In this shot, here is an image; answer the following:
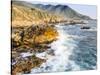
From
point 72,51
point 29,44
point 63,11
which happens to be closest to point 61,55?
point 72,51

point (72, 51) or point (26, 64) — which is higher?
point (72, 51)

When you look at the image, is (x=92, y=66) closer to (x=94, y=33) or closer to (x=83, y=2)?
(x=94, y=33)

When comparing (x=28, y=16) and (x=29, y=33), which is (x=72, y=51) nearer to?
(x=29, y=33)

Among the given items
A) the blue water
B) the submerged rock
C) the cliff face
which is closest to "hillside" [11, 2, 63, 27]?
the cliff face

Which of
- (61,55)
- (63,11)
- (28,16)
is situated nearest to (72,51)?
(61,55)

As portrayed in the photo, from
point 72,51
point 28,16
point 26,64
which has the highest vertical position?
point 28,16

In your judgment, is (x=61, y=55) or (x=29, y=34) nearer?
(x=29, y=34)

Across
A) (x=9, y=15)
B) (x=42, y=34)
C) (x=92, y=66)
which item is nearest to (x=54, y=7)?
(x=42, y=34)

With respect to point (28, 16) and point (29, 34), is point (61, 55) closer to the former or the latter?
point (29, 34)

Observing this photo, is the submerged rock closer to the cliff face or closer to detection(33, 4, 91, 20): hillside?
the cliff face

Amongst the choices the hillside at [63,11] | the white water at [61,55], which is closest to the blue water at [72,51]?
the white water at [61,55]
